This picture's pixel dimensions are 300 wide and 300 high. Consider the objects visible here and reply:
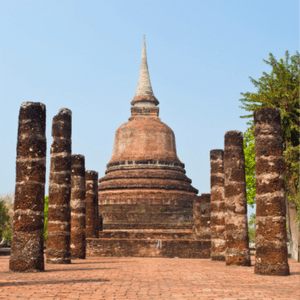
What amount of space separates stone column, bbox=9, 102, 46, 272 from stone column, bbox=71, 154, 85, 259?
6150 millimetres

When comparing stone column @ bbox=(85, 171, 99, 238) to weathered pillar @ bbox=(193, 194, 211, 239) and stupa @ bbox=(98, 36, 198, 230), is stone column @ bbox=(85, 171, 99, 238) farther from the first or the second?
stupa @ bbox=(98, 36, 198, 230)

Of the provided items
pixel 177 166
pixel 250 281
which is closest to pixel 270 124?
pixel 250 281

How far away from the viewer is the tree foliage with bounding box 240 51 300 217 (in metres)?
17.8

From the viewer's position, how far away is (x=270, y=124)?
12.7 meters

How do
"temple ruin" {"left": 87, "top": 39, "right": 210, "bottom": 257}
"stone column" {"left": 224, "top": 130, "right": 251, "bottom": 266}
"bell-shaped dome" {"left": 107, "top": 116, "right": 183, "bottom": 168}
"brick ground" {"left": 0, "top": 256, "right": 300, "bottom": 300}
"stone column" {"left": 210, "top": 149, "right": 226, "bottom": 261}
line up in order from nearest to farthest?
"brick ground" {"left": 0, "top": 256, "right": 300, "bottom": 300} < "stone column" {"left": 224, "top": 130, "right": 251, "bottom": 266} < "stone column" {"left": 210, "top": 149, "right": 226, "bottom": 261} < "temple ruin" {"left": 87, "top": 39, "right": 210, "bottom": 257} < "bell-shaped dome" {"left": 107, "top": 116, "right": 183, "bottom": 168}

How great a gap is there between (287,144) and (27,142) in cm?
1039

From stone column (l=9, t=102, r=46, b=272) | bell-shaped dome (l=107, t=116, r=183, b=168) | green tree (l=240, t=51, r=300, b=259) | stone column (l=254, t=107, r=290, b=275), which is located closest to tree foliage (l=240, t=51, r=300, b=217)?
green tree (l=240, t=51, r=300, b=259)

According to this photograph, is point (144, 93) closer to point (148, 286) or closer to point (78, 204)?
point (78, 204)

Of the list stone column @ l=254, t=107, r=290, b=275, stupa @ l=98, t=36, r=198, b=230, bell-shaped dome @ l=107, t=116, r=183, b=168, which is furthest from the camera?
bell-shaped dome @ l=107, t=116, r=183, b=168

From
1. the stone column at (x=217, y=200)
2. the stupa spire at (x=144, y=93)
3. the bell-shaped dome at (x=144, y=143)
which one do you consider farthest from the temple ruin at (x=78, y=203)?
the stupa spire at (x=144, y=93)

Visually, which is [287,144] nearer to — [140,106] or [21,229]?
[21,229]

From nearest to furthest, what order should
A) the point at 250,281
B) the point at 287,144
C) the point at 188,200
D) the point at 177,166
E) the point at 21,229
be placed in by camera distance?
the point at 250,281, the point at 21,229, the point at 287,144, the point at 188,200, the point at 177,166

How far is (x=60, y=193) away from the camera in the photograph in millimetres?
15477

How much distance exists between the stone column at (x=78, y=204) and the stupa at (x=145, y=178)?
8667mm
